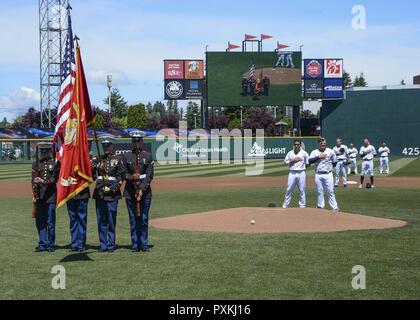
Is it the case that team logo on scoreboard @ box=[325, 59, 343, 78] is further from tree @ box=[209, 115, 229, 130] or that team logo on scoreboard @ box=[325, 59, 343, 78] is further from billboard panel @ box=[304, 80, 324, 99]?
tree @ box=[209, 115, 229, 130]

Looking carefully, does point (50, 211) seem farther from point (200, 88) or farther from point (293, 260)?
point (200, 88)

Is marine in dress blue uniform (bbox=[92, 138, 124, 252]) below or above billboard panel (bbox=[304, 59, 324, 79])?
below

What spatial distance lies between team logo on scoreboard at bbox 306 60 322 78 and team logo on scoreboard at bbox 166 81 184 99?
38.6ft

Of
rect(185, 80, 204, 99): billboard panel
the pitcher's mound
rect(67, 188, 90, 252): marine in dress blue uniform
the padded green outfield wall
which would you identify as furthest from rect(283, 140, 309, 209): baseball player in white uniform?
the padded green outfield wall

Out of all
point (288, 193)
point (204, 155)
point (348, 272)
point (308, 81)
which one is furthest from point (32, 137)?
point (348, 272)

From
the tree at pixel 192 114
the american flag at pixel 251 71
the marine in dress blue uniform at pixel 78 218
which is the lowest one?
the marine in dress blue uniform at pixel 78 218

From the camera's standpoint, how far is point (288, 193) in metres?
17.0

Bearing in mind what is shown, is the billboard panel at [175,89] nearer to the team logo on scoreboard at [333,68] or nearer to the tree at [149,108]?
the team logo on scoreboard at [333,68]

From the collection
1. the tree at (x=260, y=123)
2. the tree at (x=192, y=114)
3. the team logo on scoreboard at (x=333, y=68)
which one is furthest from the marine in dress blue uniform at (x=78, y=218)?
the tree at (x=192, y=114)

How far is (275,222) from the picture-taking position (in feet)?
45.2

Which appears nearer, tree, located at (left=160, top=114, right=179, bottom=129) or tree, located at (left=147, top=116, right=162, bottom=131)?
tree, located at (left=147, top=116, right=162, bottom=131)

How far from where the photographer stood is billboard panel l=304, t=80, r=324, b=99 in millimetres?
56344

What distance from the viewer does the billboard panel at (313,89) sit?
185 feet

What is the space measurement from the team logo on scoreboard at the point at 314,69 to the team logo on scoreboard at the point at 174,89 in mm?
11757
